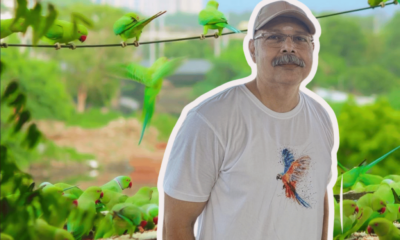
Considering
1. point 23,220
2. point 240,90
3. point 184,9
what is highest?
point 184,9

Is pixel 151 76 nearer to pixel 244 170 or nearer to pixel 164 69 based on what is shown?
pixel 164 69

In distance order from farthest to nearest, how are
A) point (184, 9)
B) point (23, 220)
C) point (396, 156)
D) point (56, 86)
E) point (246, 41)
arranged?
1. point (184, 9)
2. point (56, 86)
3. point (396, 156)
4. point (246, 41)
5. point (23, 220)

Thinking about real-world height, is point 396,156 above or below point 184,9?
below

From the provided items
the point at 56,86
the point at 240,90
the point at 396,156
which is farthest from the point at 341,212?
the point at 56,86

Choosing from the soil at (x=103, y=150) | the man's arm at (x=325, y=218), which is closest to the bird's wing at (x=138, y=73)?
the man's arm at (x=325, y=218)

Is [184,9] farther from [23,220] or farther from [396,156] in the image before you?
[23,220]

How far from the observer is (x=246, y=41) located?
1.01 metres

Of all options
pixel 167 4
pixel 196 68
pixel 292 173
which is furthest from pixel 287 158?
pixel 167 4

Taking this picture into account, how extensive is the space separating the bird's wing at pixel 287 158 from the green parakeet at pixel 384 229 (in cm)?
39

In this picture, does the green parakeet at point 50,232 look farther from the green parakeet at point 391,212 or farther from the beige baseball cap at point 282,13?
the green parakeet at point 391,212

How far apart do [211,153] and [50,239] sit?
332 mm

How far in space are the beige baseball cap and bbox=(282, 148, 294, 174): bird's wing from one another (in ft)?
0.76

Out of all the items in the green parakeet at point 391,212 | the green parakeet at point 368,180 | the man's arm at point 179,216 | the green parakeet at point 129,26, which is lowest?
the green parakeet at point 391,212

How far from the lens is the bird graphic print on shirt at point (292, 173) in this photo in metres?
0.91
